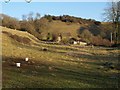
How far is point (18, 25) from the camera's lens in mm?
81750

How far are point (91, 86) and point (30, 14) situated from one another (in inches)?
3790

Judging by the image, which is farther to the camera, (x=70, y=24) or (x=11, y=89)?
(x=70, y=24)

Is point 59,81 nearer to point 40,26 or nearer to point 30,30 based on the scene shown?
point 30,30

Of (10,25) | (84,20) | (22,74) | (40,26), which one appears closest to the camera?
(22,74)

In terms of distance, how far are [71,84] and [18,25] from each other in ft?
228

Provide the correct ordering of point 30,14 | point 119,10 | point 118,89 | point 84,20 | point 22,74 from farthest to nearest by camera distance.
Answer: point 84,20
point 30,14
point 119,10
point 22,74
point 118,89

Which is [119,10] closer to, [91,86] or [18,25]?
[18,25]

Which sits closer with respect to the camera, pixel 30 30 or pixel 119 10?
pixel 119 10

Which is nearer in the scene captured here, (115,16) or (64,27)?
(115,16)

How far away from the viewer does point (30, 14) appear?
10825 centimetres

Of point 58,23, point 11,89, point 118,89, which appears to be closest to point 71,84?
point 118,89

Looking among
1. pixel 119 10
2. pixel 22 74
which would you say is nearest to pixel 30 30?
pixel 119 10

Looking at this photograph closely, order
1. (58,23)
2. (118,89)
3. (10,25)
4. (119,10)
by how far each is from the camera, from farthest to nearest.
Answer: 1. (58,23)
2. (10,25)
3. (119,10)
4. (118,89)

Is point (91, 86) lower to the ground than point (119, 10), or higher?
lower
